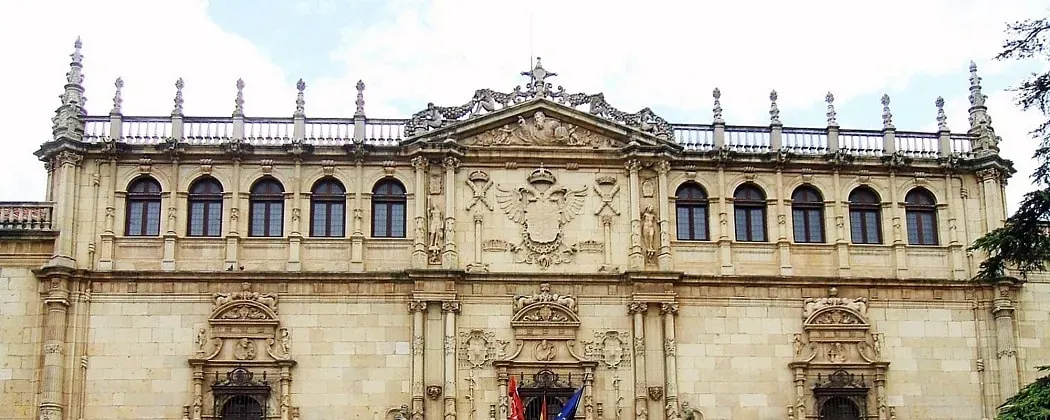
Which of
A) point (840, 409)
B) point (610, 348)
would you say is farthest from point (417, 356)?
point (840, 409)

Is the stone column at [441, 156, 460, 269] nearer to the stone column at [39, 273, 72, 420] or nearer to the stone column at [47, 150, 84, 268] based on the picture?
the stone column at [47, 150, 84, 268]

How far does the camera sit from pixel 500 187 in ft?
105

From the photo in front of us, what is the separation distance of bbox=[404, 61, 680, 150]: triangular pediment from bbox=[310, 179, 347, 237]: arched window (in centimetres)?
225

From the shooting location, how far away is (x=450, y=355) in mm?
30547

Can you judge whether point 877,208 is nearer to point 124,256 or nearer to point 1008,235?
point 1008,235

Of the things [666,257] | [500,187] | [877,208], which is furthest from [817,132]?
[500,187]

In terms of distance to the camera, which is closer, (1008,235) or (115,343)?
(1008,235)

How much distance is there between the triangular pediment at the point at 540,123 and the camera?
106 ft

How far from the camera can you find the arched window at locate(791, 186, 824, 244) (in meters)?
32.6

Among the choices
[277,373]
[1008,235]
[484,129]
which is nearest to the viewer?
[1008,235]

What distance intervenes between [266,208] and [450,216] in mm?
4499

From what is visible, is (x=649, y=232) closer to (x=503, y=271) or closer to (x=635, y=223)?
(x=635, y=223)

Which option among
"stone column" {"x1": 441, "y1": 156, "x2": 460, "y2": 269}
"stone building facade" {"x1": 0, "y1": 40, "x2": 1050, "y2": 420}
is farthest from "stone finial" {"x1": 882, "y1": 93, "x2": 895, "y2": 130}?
"stone column" {"x1": 441, "y1": 156, "x2": 460, "y2": 269}

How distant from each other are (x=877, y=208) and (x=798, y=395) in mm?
5340
